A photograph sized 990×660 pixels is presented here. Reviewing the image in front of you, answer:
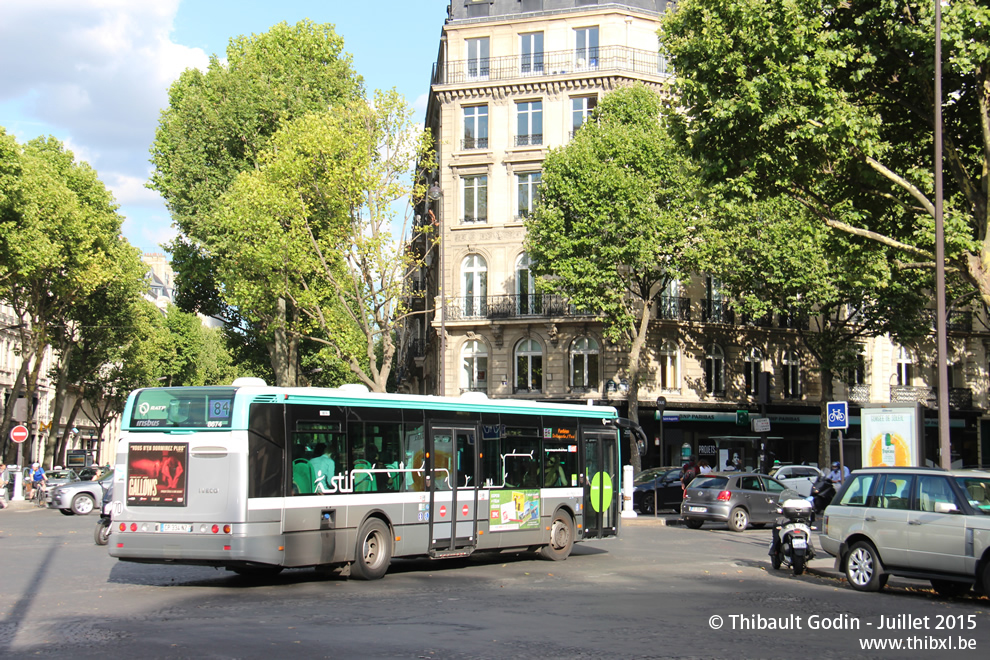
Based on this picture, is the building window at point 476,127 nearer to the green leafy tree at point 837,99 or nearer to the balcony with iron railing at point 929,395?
the balcony with iron railing at point 929,395

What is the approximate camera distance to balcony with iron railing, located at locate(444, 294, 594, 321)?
44.2 m

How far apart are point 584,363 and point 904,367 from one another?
60.3 ft

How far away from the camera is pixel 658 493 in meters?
33.1

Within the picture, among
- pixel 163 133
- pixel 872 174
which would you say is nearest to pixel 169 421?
pixel 872 174

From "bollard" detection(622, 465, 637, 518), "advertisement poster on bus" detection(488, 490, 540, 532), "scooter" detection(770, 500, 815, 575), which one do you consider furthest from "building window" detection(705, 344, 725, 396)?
"scooter" detection(770, 500, 815, 575)

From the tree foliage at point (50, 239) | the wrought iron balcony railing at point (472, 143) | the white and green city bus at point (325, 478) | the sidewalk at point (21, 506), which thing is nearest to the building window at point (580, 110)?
the wrought iron balcony railing at point (472, 143)

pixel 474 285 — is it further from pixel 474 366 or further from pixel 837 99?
pixel 837 99

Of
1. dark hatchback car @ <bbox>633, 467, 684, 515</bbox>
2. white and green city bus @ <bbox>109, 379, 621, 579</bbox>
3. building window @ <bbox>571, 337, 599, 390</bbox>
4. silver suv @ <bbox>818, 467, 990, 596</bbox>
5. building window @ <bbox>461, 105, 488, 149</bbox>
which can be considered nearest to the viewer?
silver suv @ <bbox>818, 467, 990, 596</bbox>

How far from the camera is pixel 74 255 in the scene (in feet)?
145

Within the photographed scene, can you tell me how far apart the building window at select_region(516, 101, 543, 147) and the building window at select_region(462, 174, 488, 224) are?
7.58 feet

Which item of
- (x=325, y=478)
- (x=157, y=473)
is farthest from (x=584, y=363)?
(x=157, y=473)

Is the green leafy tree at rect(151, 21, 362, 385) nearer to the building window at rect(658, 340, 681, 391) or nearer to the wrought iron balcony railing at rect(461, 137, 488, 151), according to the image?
the wrought iron balcony railing at rect(461, 137, 488, 151)

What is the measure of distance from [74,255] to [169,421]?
3329 cm

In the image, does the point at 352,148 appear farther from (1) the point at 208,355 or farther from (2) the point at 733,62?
(1) the point at 208,355
